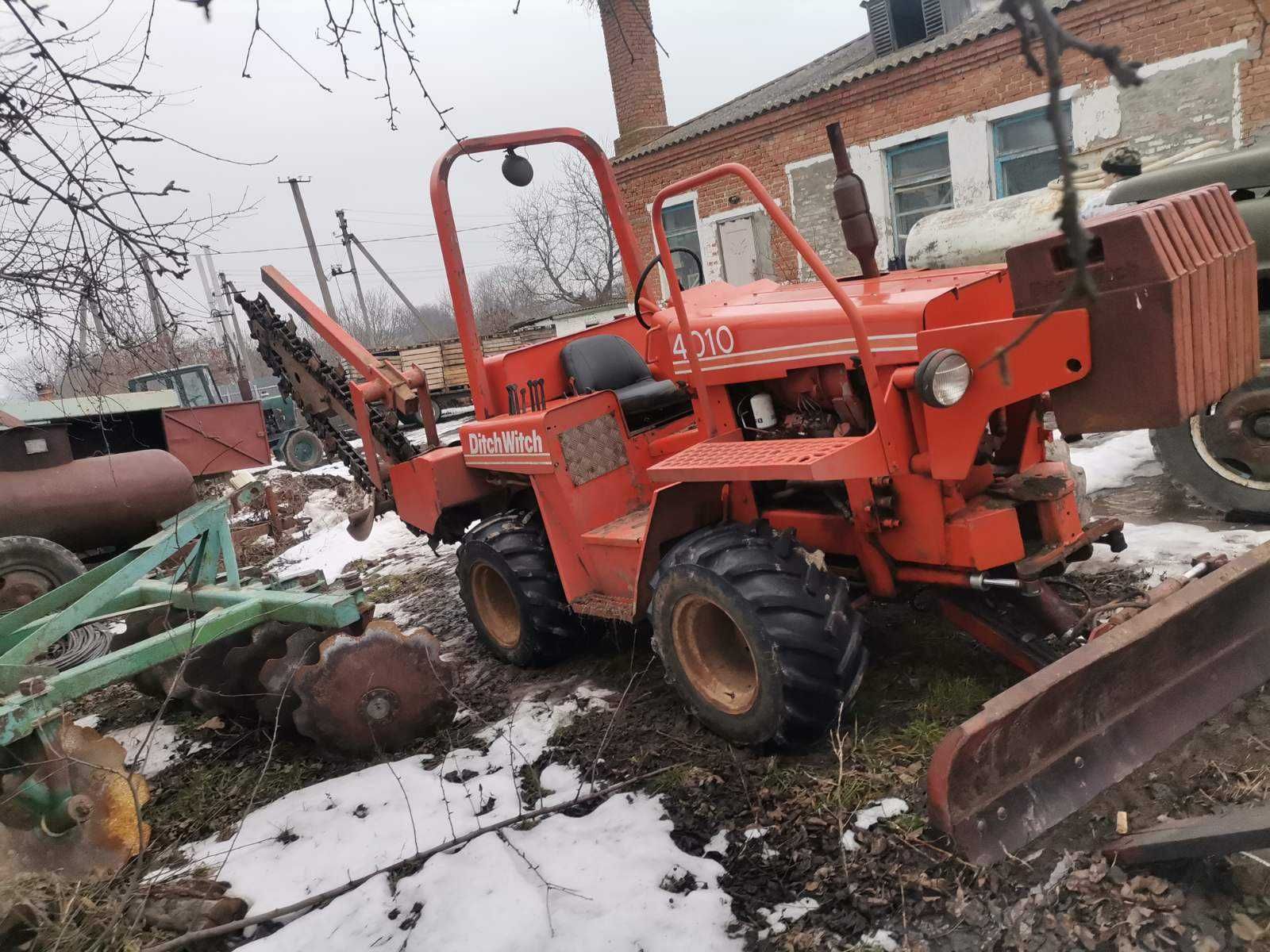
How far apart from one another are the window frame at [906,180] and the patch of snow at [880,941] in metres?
11.9

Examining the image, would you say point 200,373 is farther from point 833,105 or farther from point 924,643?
point 924,643

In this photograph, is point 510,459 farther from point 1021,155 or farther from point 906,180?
point 906,180

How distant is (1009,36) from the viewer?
455 inches

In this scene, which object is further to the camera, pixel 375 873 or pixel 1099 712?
pixel 375 873

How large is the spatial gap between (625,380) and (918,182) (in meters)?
10.6

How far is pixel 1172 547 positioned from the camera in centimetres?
446

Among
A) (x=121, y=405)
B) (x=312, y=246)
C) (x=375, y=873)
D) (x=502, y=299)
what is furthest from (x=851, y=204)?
(x=502, y=299)

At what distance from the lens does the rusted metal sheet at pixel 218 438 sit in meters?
10.2

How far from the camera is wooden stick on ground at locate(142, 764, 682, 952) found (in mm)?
2547

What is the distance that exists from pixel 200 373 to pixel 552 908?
14.8 m

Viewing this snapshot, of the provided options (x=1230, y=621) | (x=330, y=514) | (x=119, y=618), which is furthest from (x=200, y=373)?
(x=1230, y=621)

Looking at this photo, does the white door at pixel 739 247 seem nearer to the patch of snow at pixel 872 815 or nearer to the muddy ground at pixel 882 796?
the muddy ground at pixel 882 796

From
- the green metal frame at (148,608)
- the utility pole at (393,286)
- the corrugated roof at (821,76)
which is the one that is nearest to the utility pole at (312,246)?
the utility pole at (393,286)

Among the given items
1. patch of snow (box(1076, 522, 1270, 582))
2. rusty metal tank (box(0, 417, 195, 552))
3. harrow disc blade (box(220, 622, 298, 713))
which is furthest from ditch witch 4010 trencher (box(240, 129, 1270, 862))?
rusty metal tank (box(0, 417, 195, 552))
